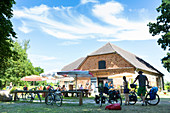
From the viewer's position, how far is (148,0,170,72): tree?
2381 centimetres

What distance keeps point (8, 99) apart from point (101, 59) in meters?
18.0

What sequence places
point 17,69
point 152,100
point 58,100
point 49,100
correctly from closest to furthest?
point 58,100 → point 152,100 → point 49,100 → point 17,69

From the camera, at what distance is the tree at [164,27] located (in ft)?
78.1

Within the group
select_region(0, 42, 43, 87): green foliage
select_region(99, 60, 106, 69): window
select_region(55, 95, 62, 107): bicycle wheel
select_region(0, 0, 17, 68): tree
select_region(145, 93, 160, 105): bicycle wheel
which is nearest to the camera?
select_region(55, 95, 62, 107): bicycle wheel

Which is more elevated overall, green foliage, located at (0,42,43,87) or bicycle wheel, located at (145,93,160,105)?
green foliage, located at (0,42,43,87)

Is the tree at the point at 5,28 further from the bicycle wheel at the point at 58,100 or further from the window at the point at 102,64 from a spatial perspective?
the window at the point at 102,64

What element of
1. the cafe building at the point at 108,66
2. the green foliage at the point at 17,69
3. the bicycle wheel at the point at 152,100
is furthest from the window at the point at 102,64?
the green foliage at the point at 17,69

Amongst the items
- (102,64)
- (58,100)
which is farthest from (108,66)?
(58,100)

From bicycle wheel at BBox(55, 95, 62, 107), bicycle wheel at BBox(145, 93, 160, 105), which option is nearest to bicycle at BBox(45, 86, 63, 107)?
bicycle wheel at BBox(55, 95, 62, 107)

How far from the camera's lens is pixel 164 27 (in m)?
25.3

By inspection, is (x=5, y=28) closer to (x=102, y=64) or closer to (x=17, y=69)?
(x=102, y=64)

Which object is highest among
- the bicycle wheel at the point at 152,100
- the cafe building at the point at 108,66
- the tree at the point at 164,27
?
the tree at the point at 164,27

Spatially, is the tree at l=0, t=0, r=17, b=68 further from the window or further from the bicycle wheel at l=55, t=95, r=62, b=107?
the window

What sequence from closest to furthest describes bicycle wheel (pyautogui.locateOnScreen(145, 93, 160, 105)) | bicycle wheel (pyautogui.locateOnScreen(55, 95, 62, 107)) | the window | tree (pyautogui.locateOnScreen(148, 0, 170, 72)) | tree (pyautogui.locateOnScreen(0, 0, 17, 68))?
1. bicycle wheel (pyautogui.locateOnScreen(55, 95, 62, 107))
2. bicycle wheel (pyautogui.locateOnScreen(145, 93, 160, 105))
3. tree (pyautogui.locateOnScreen(0, 0, 17, 68))
4. tree (pyautogui.locateOnScreen(148, 0, 170, 72))
5. the window
